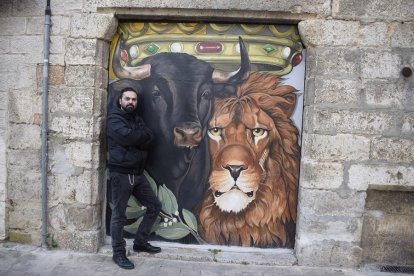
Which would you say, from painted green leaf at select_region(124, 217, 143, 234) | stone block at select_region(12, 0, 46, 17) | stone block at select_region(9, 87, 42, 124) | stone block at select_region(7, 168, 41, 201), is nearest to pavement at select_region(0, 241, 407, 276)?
painted green leaf at select_region(124, 217, 143, 234)

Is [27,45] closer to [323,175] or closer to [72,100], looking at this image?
[72,100]

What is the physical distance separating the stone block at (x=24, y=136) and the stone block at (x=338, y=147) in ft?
9.87

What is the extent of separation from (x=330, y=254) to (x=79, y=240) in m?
2.74

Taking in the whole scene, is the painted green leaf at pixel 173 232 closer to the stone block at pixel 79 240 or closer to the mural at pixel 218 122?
the mural at pixel 218 122

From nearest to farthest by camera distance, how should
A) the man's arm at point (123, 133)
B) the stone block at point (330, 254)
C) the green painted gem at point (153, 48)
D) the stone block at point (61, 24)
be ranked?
the man's arm at point (123, 133), the stone block at point (330, 254), the stone block at point (61, 24), the green painted gem at point (153, 48)

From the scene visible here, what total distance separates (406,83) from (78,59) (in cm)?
349

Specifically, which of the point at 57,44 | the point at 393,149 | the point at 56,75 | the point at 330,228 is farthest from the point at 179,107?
the point at 393,149

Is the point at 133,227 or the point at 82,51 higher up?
the point at 82,51

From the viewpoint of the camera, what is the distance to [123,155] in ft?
13.1

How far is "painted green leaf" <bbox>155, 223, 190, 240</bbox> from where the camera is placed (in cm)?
456

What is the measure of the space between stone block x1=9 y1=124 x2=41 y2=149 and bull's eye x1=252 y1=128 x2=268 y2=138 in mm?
2428

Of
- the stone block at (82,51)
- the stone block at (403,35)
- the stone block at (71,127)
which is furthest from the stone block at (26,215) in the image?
the stone block at (403,35)

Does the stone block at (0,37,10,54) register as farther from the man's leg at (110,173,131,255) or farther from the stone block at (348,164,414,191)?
the stone block at (348,164,414,191)

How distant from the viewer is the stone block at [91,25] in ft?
13.8
